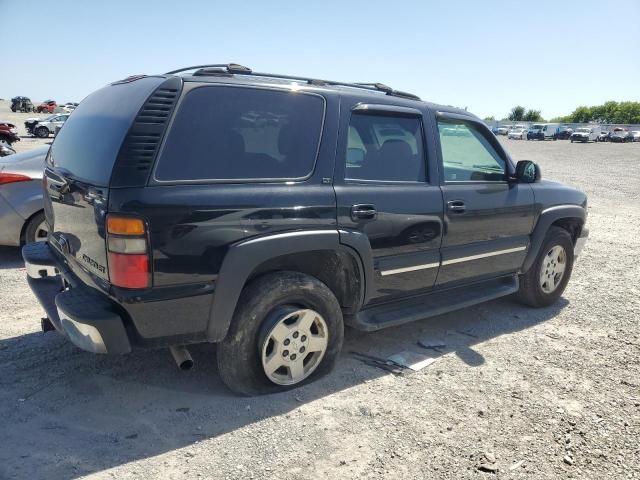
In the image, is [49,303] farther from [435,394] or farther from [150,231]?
[435,394]

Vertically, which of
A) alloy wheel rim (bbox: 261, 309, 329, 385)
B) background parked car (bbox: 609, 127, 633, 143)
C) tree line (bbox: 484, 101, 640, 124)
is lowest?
alloy wheel rim (bbox: 261, 309, 329, 385)

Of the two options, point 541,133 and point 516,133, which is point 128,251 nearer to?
point 541,133

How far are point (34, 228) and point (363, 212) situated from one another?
402cm

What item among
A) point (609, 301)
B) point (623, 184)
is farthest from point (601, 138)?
point (609, 301)

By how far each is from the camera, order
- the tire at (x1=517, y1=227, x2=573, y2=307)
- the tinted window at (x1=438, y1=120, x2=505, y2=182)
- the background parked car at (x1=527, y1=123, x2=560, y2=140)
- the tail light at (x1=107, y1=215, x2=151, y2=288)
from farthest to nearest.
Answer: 1. the background parked car at (x1=527, y1=123, x2=560, y2=140)
2. the tire at (x1=517, y1=227, x2=573, y2=307)
3. the tinted window at (x1=438, y1=120, x2=505, y2=182)
4. the tail light at (x1=107, y1=215, x2=151, y2=288)

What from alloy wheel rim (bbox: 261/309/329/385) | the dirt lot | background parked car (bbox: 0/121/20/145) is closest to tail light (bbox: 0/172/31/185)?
the dirt lot

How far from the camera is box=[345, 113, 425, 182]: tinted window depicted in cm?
340

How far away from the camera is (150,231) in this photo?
253 centimetres

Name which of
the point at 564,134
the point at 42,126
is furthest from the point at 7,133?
the point at 564,134

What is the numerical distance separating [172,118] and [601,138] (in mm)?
61817

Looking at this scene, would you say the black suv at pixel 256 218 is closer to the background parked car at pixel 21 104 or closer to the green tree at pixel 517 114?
the background parked car at pixel 21 104

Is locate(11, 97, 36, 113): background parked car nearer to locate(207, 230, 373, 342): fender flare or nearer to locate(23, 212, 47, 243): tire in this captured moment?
locate(23, 212, 47, 243): tire

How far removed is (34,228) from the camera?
5488 mm

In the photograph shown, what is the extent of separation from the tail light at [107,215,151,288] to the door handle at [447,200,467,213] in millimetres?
2245
